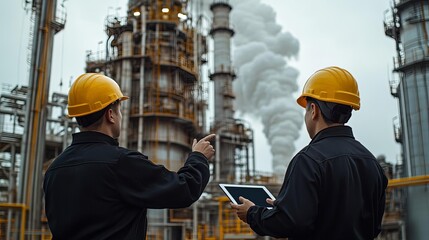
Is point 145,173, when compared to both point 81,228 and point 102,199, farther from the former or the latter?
point 81,228

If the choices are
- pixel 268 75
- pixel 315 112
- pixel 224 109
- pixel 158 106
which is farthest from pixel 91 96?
pixel 268 75

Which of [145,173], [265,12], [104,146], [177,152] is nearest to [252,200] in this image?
[145,173]

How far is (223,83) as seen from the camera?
2889 cm

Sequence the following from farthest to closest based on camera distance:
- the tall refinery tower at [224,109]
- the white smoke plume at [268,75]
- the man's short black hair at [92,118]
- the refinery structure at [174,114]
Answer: the white smoke plume at [268,75], the tall refinery tower at [224,109], the refinery structure at [174,114], the man's short black hair at [92,118]

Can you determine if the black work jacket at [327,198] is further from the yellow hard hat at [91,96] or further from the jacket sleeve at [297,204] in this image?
the yellow hard hat at [91,96]

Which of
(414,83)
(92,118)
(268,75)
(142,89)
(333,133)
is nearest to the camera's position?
(333,133)

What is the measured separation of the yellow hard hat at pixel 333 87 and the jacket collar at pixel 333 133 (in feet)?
0.49

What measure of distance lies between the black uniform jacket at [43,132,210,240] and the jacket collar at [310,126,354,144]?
711mm

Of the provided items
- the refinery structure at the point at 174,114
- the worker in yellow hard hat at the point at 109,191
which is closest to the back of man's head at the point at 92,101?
the worker in yellow hard hat at the point at 109,191

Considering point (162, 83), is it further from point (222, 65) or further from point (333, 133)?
point (333, 133)

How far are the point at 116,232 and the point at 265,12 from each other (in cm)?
3417

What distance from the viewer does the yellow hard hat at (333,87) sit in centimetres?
Result: 269

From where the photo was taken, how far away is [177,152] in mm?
20797

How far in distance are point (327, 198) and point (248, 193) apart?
2.15ft
